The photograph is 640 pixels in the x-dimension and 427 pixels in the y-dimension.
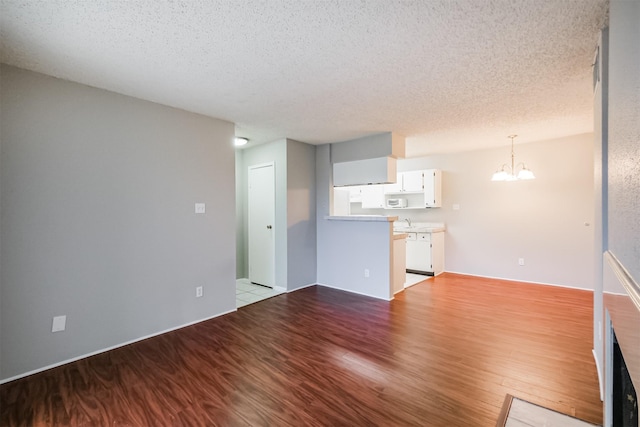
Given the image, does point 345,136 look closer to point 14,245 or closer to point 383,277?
point 383,277

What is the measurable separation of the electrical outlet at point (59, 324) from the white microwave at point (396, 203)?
17.9ft

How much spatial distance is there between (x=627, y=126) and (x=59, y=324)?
3.78 m

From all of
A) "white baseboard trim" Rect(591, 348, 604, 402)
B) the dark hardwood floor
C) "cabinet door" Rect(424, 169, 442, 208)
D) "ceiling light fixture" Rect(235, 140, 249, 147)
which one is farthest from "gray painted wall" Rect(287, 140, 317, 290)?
"white baseboard trim" Rect(591, 348, 604, 402)

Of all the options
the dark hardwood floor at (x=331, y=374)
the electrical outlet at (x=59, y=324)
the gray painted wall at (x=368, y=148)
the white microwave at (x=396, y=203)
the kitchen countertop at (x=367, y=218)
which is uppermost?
the gray painted wall at (x=368, y=148)

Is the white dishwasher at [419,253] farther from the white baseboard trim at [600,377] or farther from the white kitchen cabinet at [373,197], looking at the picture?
the white baseboard trim at [600,377]

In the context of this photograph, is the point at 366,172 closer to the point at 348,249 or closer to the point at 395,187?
the point at 348,249

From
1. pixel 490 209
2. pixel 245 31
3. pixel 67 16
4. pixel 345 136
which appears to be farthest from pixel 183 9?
pixel 490 209

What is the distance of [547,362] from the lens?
7.87 ft

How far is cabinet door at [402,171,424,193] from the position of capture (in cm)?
578

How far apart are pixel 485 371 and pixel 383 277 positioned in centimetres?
194

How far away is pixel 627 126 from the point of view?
0.96 meters

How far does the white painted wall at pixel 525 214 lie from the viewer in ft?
14.7

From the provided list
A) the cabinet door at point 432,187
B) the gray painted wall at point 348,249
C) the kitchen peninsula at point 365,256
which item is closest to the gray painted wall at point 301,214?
the gray painted wall at point 348,249

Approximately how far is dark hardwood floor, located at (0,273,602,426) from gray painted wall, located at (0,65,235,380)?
0.30 meters
